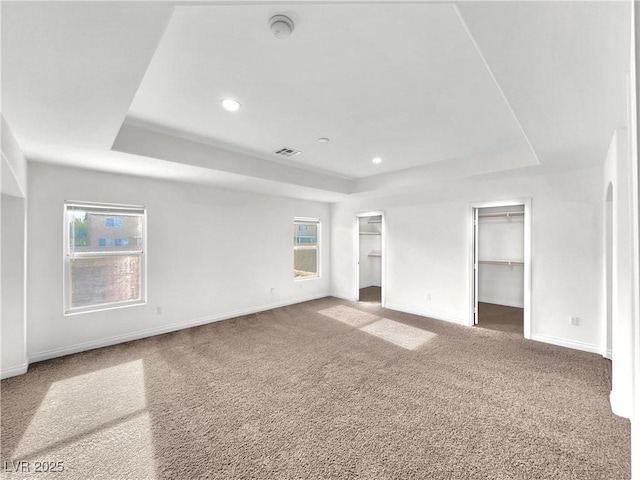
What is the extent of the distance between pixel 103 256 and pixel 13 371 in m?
1.47

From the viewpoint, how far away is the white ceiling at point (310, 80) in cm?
120

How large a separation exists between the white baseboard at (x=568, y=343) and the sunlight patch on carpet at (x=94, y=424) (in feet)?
15.3

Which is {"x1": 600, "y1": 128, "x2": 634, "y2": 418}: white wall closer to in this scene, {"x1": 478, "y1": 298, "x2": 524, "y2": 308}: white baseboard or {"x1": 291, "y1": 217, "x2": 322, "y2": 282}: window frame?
{"x1": 478, "y1": 298, "x2": 524, "y2": 308}: white baseboard

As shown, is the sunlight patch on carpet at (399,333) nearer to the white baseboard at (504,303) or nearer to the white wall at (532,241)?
the white wall at (532,241)

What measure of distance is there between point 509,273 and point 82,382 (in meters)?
7.21

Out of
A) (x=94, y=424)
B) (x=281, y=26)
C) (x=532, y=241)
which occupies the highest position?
(x=281, y=26)

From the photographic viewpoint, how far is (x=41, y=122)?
214cm

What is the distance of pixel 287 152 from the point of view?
12.3 ft

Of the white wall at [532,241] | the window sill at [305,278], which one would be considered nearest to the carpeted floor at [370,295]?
the white wall at [532,241]

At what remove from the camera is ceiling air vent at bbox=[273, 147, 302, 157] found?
3.65 m

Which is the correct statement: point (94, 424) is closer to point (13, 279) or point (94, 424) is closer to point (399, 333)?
point (13, 279)

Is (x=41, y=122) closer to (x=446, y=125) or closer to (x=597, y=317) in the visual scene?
(x=446, y=125)

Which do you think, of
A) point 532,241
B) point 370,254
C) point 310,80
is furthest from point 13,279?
point 370,254

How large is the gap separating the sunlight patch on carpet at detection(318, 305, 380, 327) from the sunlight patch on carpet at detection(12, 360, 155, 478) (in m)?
3.05
